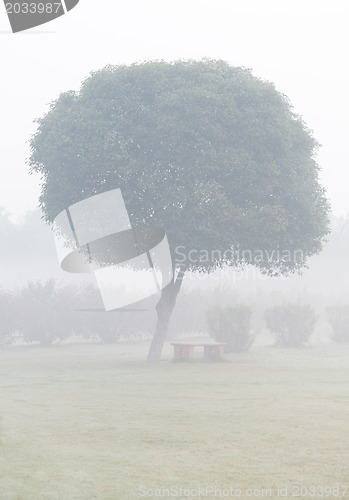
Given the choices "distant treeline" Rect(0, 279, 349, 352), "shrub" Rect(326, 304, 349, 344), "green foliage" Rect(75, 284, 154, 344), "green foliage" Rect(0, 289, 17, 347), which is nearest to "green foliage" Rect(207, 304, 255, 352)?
"distant treeline" Rect(0, 279, 349, 352)

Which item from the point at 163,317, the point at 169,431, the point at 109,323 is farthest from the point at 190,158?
the point at 109,323

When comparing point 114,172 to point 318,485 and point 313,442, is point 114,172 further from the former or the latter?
point 318,485

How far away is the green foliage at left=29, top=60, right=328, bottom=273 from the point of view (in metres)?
22.2

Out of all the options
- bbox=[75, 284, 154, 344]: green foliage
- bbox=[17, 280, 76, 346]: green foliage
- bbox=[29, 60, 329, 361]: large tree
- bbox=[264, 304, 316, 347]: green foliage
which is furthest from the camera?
bbox=[75, 284, 154, 344]: green foliage

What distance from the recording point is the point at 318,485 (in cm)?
736

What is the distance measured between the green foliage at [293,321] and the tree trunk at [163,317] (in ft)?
29.9

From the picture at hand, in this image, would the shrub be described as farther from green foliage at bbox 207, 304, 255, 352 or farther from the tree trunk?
the tree trunk

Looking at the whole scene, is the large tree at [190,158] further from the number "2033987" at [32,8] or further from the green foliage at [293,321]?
the green foliage at [293,321]

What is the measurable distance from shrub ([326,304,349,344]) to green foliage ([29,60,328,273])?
42.3 ft

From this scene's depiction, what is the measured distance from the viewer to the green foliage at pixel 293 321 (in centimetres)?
3278

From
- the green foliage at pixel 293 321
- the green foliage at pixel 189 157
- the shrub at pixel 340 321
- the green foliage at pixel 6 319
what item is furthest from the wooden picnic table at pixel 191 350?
the green foliage at pixel 6 319

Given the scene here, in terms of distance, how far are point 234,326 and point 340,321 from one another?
9245 millimetres

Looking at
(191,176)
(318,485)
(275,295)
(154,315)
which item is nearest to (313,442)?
(318,485)

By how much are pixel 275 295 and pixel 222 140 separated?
27.0 metres
